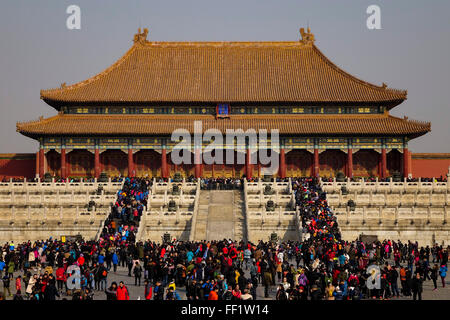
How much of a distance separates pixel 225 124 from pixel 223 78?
6.54 meters

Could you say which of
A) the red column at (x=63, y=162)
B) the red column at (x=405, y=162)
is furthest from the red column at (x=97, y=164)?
the red column at (x=405, y=162)

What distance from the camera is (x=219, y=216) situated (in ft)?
149

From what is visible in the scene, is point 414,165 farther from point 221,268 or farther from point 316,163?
point 221,268

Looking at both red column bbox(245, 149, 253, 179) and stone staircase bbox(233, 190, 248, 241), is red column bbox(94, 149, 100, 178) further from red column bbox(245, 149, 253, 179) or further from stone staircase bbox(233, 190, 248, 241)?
stone staircase bbox(233, 190, 248, 241)

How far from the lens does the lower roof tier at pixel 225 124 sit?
65875 mm

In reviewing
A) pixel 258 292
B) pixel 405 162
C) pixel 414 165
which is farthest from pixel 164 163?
pixel 258 292

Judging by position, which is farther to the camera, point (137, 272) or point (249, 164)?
point (249, 164)

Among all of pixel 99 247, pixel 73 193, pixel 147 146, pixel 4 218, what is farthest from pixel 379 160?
pixel 99 247

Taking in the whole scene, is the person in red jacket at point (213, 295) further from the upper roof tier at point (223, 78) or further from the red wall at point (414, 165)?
the red wall at point (414, 165)

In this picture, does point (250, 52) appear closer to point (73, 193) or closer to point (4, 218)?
point (73, 193)

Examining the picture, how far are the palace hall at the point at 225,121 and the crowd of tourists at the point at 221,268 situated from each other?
74.3 feet

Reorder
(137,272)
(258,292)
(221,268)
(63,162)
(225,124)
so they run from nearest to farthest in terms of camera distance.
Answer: (221,268) < (258,292) < (137,272) < (63,162) < (225,124)

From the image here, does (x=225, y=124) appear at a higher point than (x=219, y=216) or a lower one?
higher

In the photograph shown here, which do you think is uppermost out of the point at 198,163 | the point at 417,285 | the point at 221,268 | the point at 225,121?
the point at 225,121
